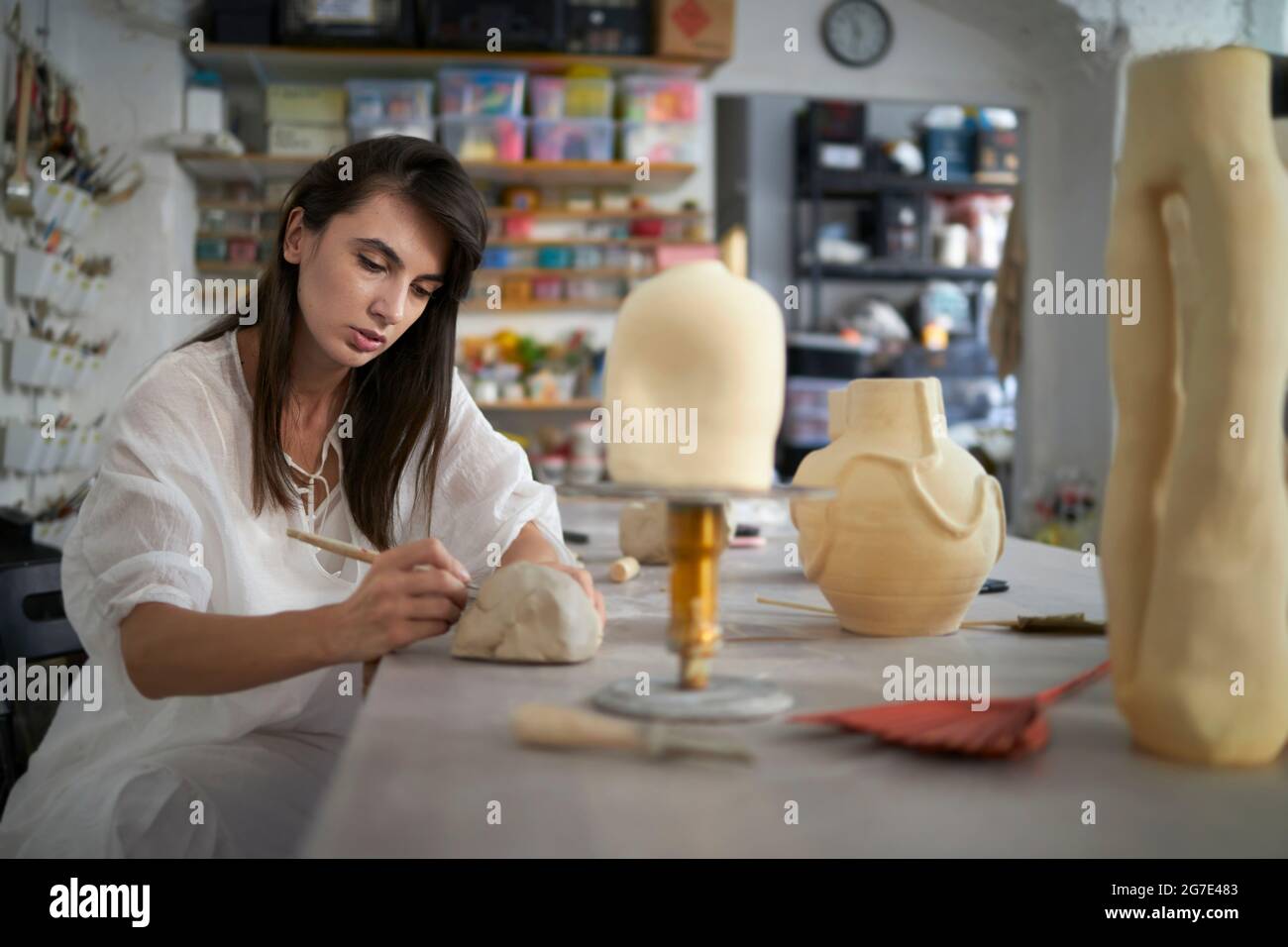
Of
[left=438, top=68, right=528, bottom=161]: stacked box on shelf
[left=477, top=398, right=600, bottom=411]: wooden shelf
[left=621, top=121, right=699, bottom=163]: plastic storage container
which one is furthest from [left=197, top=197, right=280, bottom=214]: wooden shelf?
[left=621, top=121, right=699, bottom=163]: plastic storage container

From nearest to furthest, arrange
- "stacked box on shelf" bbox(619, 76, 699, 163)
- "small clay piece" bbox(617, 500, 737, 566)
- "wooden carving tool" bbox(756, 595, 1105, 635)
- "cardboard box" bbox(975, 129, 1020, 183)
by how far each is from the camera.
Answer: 1. "wooden carving tool" bbox(756, 595, 1105, 635)
2. "small clay piece" bbox(617, 500, 737, 566)
3. "stacked box on shelf" bbox(619, 76, 699, 163)
4. "cardboard box" bbox(975, 129, 1020, 183)

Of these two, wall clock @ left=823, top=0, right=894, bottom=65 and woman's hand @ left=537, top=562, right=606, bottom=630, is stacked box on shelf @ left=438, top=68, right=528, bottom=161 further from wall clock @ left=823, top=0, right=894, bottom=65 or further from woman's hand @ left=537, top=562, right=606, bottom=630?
woman's hand @ left=537, top=562, right=606, bottom=630

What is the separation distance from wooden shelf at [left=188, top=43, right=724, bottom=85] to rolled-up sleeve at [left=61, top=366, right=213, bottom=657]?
3821 mm

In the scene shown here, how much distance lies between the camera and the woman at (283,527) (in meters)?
1.01

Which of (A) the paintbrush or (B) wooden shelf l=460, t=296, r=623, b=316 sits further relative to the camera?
(B) wooden shelf l=460, t=296, r=623, b=316

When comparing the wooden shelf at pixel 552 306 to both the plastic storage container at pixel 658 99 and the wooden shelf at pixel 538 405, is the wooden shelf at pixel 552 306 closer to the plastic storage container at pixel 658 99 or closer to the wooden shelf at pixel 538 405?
the wooden shelf at pixel 538 405

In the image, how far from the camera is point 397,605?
0.97m

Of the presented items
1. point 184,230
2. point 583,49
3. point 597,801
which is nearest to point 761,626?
point 597,801

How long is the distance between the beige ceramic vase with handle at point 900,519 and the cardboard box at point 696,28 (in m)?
3.94

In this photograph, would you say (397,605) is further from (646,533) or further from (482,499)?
(646,533)

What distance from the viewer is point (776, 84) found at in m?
5.17

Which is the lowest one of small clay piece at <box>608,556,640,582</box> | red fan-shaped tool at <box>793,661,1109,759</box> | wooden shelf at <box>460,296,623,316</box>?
small clay piece at <box>608,556,640,582</box>

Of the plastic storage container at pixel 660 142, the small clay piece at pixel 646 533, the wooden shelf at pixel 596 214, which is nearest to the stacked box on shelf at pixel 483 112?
the wooden shelf at pixel 596 214

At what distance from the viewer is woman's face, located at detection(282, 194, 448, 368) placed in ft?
4.50
